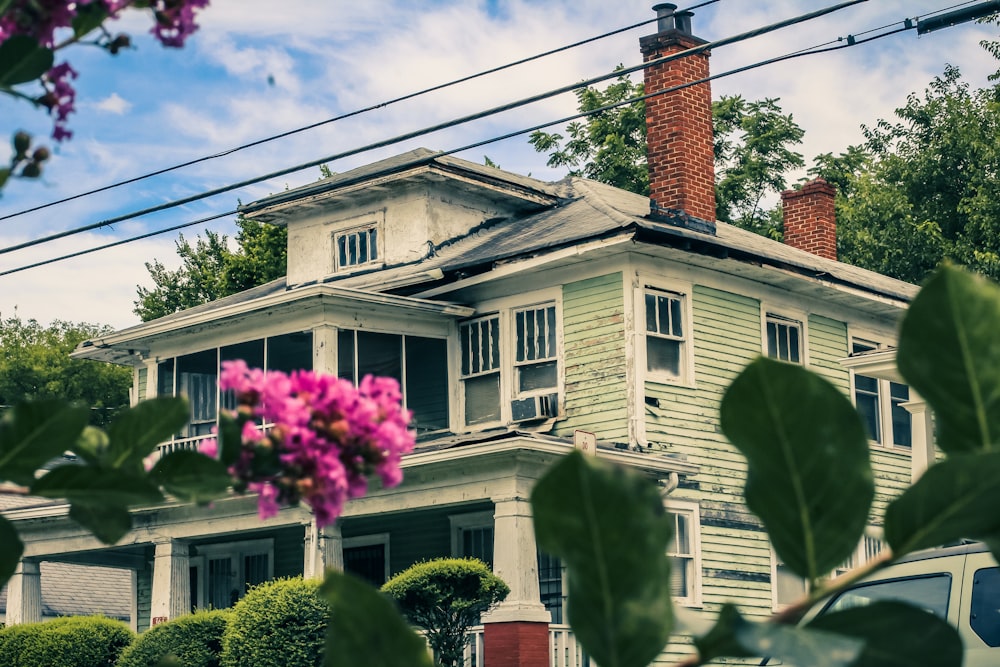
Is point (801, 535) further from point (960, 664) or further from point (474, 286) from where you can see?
point (474, 286)

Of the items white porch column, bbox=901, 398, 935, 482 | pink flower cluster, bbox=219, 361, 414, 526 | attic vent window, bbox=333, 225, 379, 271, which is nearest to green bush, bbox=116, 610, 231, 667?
attic vent window, bbox=333, 225, 379, 271

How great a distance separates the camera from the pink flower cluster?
4.23 feet

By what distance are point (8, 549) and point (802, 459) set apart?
0.71 m

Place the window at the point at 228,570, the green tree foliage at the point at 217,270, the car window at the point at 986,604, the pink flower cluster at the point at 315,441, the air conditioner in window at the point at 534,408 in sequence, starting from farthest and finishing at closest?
the green tree foliage at the point at 217,270, the window at the point at 228,570, the air conditioner in window at the point at 534,408, the car window at the point at 986,604, the pink flower cluster at the point at 315,441

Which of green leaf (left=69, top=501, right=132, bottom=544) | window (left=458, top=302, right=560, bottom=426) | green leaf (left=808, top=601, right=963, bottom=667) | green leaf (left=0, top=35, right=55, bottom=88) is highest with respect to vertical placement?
window (left=458, top=302, right=560, bottom=426)

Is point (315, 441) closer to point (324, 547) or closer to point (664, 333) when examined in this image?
point (324, 547)

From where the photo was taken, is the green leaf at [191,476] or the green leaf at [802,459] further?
the green leaf at [191,476]

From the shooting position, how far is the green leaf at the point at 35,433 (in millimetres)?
1017

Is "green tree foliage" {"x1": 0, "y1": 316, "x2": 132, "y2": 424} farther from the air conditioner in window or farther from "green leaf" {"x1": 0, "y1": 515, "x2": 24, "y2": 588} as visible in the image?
"green leaf" {"x1": 0, "y1": 515, "x2": 24, "y2": 588}

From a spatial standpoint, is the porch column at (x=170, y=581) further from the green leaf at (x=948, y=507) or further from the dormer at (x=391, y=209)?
the green leaf at (x=948, y=507)

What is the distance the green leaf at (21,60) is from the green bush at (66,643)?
59.6 feet

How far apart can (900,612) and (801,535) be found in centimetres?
7

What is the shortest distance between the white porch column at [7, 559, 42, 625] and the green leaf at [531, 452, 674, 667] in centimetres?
2224

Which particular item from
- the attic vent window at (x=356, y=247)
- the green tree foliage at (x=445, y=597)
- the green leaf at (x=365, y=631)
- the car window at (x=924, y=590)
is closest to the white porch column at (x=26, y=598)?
the attic vent window at (x=356, y=247)
